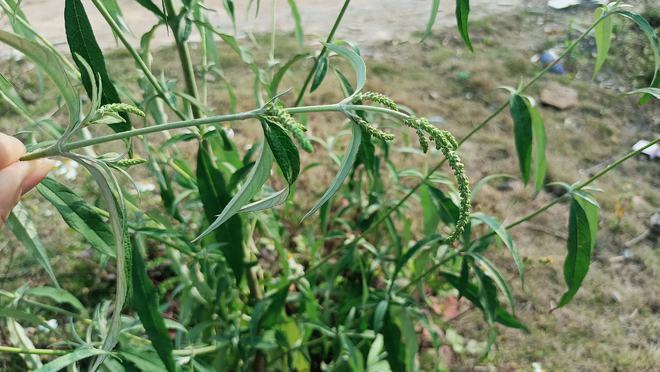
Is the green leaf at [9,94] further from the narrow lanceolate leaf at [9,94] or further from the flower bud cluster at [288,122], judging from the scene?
the flower bud cluster at [288,122]

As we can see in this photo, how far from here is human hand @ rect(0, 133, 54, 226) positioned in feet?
1.84

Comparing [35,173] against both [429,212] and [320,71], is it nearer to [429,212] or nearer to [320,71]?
[320,71]

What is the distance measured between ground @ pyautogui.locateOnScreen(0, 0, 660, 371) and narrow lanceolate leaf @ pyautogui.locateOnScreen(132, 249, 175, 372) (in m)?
0.52

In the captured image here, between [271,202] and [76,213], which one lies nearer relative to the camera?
[271,202]

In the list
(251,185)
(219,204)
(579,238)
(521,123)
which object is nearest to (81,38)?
(251,185)

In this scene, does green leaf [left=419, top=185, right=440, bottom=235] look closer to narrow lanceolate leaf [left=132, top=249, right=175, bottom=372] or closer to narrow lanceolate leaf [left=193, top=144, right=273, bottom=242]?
narrow lanceolate leaf [left=132, top=249, right=175, bottom=372]

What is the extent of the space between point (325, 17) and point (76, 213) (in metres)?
2.89

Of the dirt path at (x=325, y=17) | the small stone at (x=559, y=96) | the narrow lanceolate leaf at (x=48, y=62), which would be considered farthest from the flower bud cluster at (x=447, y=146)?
the dirt path at (x=325, y=17)

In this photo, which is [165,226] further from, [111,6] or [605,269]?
[605,269]

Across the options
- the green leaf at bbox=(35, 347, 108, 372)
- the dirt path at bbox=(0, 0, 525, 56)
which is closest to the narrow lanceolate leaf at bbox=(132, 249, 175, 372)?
the green leaf at bbox=(35, 347, 108, 372)

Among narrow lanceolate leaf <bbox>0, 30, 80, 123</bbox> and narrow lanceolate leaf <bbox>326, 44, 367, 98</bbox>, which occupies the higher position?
narrow lanceolate leaf <bbox>0, 30, 80, 123</bbox>

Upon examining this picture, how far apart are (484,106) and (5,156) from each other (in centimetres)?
231

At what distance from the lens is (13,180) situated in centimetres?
56

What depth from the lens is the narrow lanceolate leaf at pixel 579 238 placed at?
0.97 m
